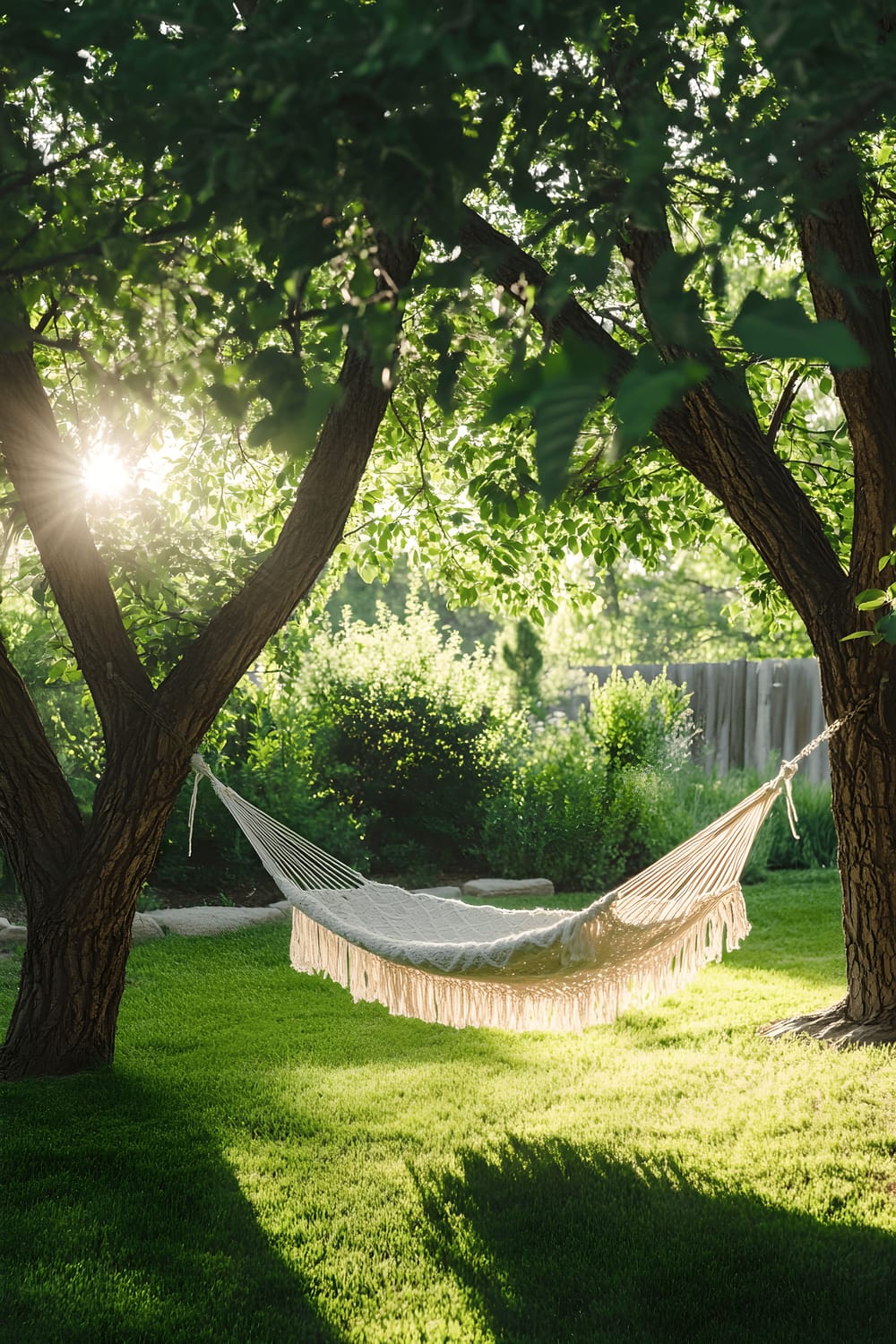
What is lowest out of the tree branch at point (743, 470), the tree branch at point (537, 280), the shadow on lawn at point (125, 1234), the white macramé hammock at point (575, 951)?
the shadow on lawn at point (125, 1234)

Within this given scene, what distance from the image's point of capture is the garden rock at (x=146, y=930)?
175 inches

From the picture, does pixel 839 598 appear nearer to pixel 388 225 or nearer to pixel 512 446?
pixel 512 446

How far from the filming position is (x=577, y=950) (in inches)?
89.7

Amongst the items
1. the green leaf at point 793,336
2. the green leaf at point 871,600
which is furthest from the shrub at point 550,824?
the green leaf at point 793,336

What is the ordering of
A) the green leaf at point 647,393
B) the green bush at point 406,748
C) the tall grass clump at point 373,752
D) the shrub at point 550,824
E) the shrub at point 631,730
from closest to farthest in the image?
the green leaf at point 647,393 → the tall grass clump at point 373,752 → the shrub at point 550,824 → the green bush at point 406,748 → the shrub at point 631,730

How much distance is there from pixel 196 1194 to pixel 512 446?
230 cm

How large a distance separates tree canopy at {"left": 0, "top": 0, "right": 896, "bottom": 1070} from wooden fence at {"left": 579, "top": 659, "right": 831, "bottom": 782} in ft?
11.3

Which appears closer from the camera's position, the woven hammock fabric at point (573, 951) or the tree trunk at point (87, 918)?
the woven hammock fabric at point (573, 951)

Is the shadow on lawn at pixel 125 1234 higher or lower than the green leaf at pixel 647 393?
lower

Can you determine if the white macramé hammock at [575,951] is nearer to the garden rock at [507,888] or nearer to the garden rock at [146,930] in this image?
the garden rock at [146,930]

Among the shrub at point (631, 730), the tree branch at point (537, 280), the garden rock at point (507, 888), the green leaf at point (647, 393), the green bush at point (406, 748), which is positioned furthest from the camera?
the shrub at point (631, 730)

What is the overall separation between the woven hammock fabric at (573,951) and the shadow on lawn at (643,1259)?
1.23 feet

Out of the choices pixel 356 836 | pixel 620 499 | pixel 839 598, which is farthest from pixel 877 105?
pixel 356 836

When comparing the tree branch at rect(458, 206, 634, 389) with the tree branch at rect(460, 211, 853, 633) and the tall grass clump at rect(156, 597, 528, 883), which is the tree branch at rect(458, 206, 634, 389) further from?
the tall grass clump at rect(156, 597, 528, 883)
